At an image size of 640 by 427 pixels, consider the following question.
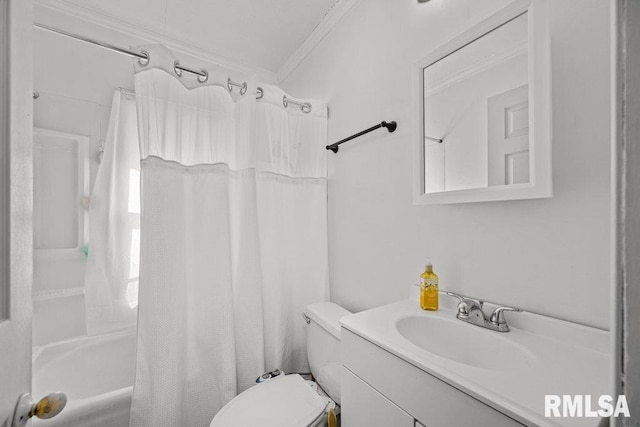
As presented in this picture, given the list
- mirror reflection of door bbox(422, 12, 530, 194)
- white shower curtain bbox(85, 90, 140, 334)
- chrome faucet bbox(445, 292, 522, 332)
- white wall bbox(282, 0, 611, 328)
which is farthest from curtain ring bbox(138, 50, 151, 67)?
chrome faucet bbox(445, 292, 522, 332)

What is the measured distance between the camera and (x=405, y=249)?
118 centimetres

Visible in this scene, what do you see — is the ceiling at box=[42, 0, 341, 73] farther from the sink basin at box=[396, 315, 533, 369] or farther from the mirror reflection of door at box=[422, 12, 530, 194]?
the sink basin at box=[396, 315, 533, 369]

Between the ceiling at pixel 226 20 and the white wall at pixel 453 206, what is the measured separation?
23cm

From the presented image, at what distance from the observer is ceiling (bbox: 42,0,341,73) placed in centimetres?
158

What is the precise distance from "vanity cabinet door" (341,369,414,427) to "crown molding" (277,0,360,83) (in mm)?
1866

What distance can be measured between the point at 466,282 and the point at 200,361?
128 centimetres

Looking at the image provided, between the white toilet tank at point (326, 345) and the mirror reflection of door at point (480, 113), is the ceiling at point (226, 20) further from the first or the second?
the white toilet tank at point (326, 345)

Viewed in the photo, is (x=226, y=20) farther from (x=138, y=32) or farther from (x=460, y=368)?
(x=460, y=368)

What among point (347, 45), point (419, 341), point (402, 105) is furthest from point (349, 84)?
point (419, 341)

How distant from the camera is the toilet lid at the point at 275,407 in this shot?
0.95m

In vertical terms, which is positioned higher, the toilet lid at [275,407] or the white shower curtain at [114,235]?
the white shower curtain at [114,235]

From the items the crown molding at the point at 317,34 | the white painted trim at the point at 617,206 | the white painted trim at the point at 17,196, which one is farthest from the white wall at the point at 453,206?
the white painted trim at the point at 17,196

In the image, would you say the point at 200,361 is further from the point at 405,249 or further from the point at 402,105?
the point at 402,105

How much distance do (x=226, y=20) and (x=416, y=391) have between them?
219cm
